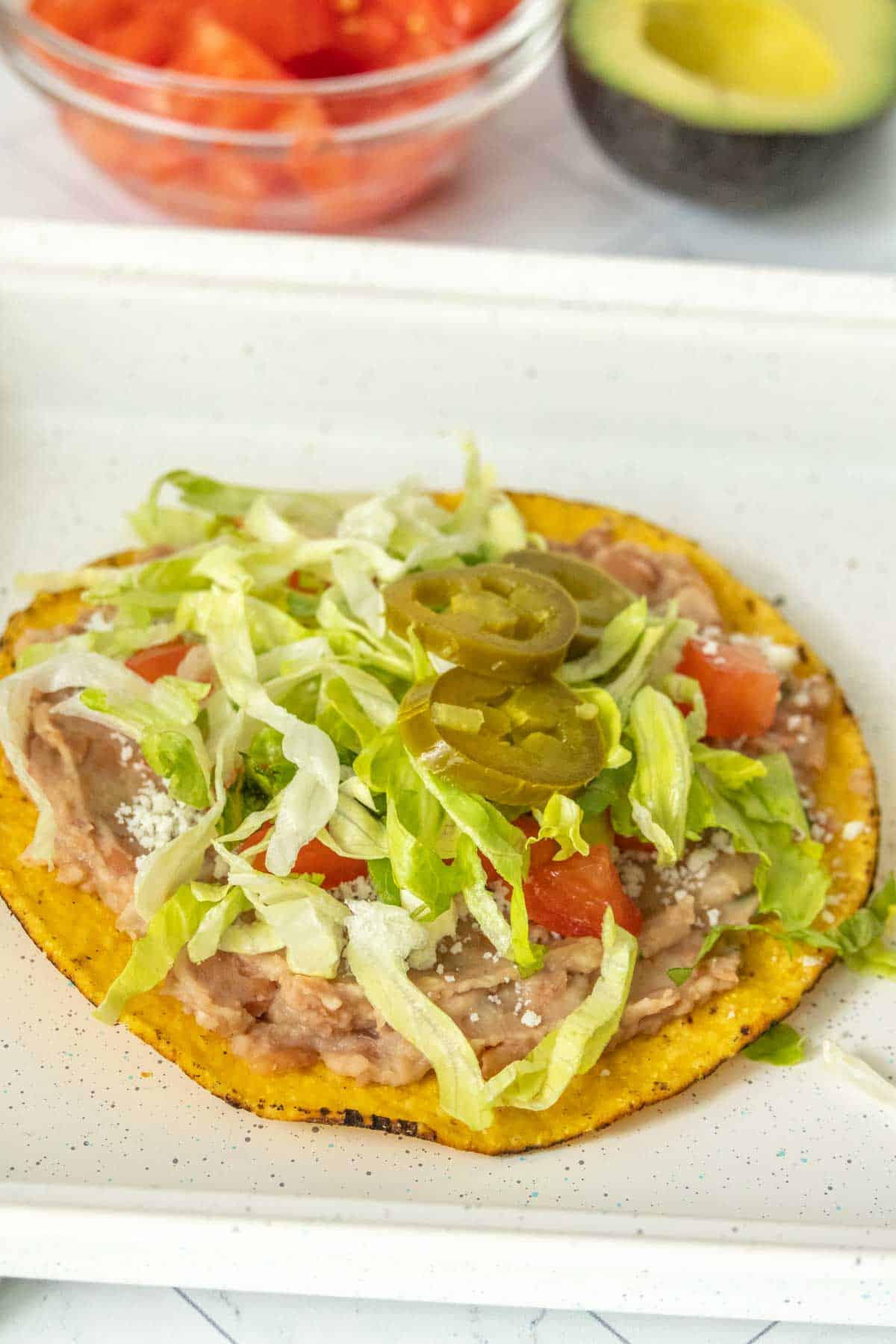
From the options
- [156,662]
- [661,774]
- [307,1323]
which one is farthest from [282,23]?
[307,1323]

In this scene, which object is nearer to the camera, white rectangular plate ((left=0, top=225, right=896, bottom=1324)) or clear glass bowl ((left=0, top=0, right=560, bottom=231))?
white rectangular plate ((left=0, top=225, right=896, bottom=1324))

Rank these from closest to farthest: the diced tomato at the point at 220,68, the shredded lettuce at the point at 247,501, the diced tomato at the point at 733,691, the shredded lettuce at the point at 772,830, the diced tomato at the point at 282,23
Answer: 1. the shredded lettuce at the point at 772,830
2. the diced tomato at the point at 733,691
3. the shredded lettuce at the point at 247,501
4. the diced tomato at the point at 220,68
5. the diced tomato at the point at 282,23

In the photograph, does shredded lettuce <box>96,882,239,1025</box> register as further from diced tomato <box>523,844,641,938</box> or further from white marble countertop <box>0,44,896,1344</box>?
white marble countertop <box>0,44,896,1344</box>

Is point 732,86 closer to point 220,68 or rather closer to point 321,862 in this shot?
point 220,68

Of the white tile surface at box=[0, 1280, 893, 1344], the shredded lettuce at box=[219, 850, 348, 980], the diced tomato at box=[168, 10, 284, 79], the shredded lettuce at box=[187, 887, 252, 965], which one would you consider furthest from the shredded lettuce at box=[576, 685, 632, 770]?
the diced tomato at box=[168, 10, 284, 79]

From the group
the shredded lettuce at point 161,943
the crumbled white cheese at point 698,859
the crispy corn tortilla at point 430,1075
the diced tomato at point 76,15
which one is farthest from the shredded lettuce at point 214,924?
the diced tomato at point 76,15

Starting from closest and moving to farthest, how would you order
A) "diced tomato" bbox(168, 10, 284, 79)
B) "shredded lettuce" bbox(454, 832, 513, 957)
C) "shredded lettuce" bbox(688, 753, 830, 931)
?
"shredded lettuce" bbox(454, 832, 513, 957)
"shredded lettuce" bbox(688, 753, 830, 931)
"diced tomato" bbox(168, 10, 284, 79)

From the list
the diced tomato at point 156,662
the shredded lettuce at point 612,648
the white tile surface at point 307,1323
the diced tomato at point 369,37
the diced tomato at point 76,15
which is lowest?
the white tile surface at point 307,1323

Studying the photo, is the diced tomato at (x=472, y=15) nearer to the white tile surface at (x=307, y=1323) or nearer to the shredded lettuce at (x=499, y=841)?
the shredded lettuce at (x=499, y=841)
